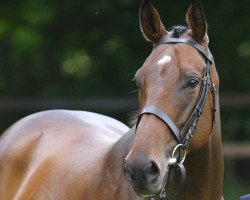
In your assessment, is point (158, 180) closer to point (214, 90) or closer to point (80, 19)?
point (214, 90)

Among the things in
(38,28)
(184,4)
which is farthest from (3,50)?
(184,4)

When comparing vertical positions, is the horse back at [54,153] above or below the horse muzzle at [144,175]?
below

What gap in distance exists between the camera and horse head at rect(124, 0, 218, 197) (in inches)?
143

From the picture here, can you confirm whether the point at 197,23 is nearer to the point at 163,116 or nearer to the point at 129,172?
the point at 163,116

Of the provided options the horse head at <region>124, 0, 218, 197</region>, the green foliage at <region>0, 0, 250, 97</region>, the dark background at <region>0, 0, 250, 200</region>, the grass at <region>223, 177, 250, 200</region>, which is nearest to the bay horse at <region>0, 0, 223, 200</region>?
the horse head at <region>124, 0, 218, 197</region>

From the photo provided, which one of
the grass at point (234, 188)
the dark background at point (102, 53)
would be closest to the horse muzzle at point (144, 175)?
the grass at point (234, 188)

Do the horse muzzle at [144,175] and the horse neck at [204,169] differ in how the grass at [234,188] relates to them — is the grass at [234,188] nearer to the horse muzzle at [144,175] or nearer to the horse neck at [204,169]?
the horse neck at [204,169]

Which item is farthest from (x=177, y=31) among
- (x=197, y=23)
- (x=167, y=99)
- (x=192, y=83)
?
(x=167, y=99)

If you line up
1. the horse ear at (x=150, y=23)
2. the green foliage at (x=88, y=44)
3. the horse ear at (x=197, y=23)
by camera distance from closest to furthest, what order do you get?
the horse ear at (x=197, y=23), the horse ear at (x=150, y=23), the green foliage at (x=88, y=44)

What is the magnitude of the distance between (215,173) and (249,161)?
25.2 ft

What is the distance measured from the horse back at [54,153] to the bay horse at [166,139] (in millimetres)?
15

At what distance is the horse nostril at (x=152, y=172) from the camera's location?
359cm

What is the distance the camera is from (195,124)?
3902 millimetres

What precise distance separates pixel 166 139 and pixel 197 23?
0.70 m
